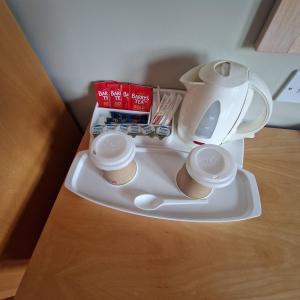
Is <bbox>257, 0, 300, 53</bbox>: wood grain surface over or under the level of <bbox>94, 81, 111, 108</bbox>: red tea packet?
over

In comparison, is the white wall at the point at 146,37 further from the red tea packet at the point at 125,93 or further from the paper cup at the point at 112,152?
the paper cup at the point at 112,152

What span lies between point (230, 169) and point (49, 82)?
545 mm

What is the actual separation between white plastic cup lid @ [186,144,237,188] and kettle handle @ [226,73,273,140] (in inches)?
3.9

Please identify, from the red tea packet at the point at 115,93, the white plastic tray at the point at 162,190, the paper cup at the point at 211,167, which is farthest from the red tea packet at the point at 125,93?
the paper cup at the point at 211,167

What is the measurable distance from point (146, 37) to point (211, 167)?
318mm

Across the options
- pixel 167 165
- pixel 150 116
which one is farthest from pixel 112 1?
pixel 167 165

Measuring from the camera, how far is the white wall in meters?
0.38

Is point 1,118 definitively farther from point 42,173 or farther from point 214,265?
point 214,265

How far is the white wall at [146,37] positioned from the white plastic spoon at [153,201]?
0.31 meters

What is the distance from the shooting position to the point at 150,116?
0.54 m

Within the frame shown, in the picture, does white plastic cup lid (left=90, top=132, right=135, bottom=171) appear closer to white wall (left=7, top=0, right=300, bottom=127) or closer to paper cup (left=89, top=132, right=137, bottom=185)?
paper cup (left=89, top=132, right=137, bottom=185)

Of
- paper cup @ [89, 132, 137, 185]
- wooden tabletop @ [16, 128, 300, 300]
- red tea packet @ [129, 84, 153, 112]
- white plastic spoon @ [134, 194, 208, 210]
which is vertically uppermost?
paper cup @ [89, 132, 137, 185]

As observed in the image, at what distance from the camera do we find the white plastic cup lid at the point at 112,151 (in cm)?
39

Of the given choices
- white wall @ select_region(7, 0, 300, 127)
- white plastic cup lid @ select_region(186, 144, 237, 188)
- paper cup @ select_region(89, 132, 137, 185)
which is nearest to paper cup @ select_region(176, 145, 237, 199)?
white plastic cup lid @ select_region(186, 144, 237, 188)
